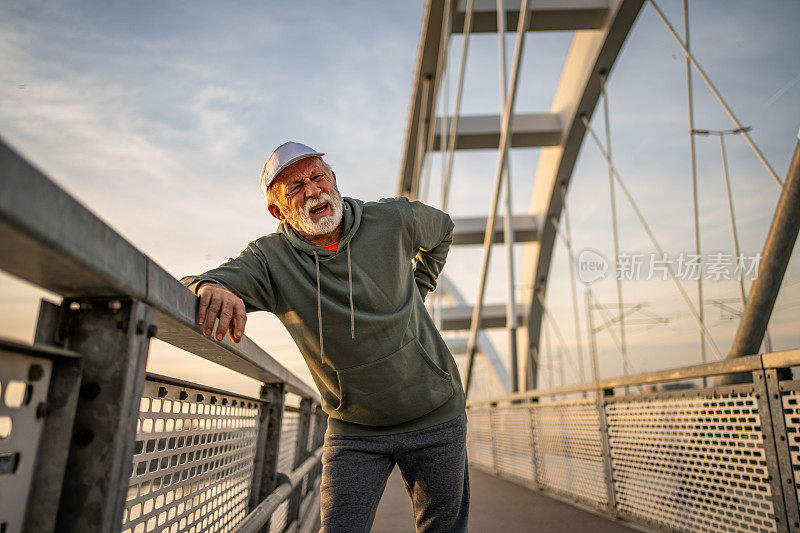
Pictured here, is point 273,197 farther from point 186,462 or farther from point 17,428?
point 17,428

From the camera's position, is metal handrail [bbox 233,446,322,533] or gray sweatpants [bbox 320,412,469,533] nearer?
metal handrail [bbox 233,446,322,533]

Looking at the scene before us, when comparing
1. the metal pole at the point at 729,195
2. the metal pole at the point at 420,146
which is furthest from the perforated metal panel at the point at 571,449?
the metal pole at the point at 420,146

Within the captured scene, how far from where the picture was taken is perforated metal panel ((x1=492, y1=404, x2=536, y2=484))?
575 cm

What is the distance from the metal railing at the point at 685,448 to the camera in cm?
231

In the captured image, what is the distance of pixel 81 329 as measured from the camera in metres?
0.91

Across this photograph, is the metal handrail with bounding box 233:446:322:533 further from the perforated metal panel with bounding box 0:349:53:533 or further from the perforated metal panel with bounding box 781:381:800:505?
the perforated metal panel with bounding box 781:381:800:505

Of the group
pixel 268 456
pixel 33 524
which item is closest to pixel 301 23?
pixel 268 456

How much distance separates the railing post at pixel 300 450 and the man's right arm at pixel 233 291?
167cm

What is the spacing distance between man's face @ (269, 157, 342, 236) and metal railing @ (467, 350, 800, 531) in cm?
178

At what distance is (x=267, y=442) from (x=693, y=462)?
2127 mm

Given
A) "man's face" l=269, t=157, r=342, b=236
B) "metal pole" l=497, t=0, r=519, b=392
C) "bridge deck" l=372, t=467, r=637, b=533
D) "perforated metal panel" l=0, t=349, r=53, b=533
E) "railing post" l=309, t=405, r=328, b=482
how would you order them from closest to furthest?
1. "perforated metal panel" l=0, t=349, r=53, b=533
2. "man's face" l=269, t=157, r=342, b=236
3. "bridge deck" l=372, t=467, r=637, b=533
4. "railing post" l=309, t=405, r=328, b=482
5. "metal pole" l=497, t=0, r=519, b=392

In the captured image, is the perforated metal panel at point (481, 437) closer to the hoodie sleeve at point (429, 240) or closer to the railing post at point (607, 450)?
the railing post at point (607, 450)

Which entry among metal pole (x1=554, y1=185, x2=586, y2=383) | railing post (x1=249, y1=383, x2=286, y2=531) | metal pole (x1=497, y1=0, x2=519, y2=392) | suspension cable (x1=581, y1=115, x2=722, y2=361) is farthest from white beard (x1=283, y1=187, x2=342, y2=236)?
metal pole (x1=554, y1=185, x2=586, y2=383)

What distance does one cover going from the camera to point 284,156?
1932 mm
